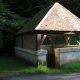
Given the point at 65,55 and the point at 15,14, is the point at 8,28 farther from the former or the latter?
A: the point at 65,55

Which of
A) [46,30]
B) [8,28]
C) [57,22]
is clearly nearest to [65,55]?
[46,30]

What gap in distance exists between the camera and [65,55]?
44.2 feet

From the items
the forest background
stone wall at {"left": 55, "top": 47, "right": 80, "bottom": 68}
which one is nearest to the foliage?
the forest background

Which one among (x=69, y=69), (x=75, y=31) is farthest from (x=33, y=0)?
(x=69, y=69)

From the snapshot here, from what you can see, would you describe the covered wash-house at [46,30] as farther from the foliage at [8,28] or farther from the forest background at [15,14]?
the forest background at [15,14]

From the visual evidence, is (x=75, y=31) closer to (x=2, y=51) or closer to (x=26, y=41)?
(x=26, y=41)

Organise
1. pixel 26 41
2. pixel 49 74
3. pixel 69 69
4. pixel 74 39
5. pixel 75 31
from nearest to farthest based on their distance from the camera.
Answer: pixel 49 74, pixel 69 69, pixel 75 31, pixel 26 41, pixel 74 39

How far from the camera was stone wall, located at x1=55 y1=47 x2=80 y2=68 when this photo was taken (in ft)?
43.5

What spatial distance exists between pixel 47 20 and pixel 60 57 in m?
2.89

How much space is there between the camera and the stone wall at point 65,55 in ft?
43.5

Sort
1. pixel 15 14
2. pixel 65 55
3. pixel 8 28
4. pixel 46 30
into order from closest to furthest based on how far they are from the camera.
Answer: pixel 46 30, pixel 65 55, pixel 8 28, pixel 15 14

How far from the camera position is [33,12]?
25.3 metres

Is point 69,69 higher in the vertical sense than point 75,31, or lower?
lower

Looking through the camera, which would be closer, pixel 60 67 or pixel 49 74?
pixel 49 74
